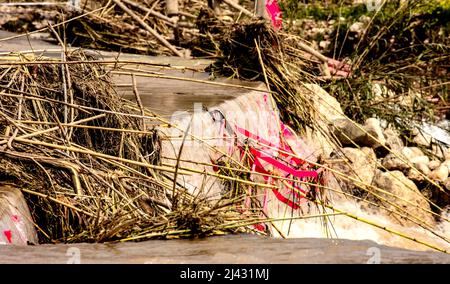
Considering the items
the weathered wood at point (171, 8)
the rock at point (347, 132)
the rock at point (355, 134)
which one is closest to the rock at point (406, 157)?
the rock at point (355, 134)

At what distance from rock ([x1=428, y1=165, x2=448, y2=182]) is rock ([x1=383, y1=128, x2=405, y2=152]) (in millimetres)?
379

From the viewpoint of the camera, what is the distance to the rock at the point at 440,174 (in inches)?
285

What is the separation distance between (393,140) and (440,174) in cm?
61

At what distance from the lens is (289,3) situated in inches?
413

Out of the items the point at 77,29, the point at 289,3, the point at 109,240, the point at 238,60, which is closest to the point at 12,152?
the point at 109,240

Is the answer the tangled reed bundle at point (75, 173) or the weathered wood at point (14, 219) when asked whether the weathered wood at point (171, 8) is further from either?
the weathered wood at point (14, 219)

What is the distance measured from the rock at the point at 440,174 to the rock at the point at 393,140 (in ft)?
1.24

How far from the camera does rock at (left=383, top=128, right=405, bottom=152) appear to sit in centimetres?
758

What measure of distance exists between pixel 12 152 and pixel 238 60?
357 centimetres

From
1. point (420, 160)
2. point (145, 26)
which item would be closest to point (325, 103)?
point (420, 160)

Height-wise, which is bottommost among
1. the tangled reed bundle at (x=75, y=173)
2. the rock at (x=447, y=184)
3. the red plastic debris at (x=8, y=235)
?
the rock at (x=447, y=184)

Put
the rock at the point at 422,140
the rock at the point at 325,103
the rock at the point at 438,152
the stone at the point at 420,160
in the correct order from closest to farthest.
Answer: the rock at the point at 325,103 → the stone at the point at 420,160 → the rock at the point at 438,152 → the rock at the point at 422,140

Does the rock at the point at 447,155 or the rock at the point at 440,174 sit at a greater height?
the rock at the point at 447,155
